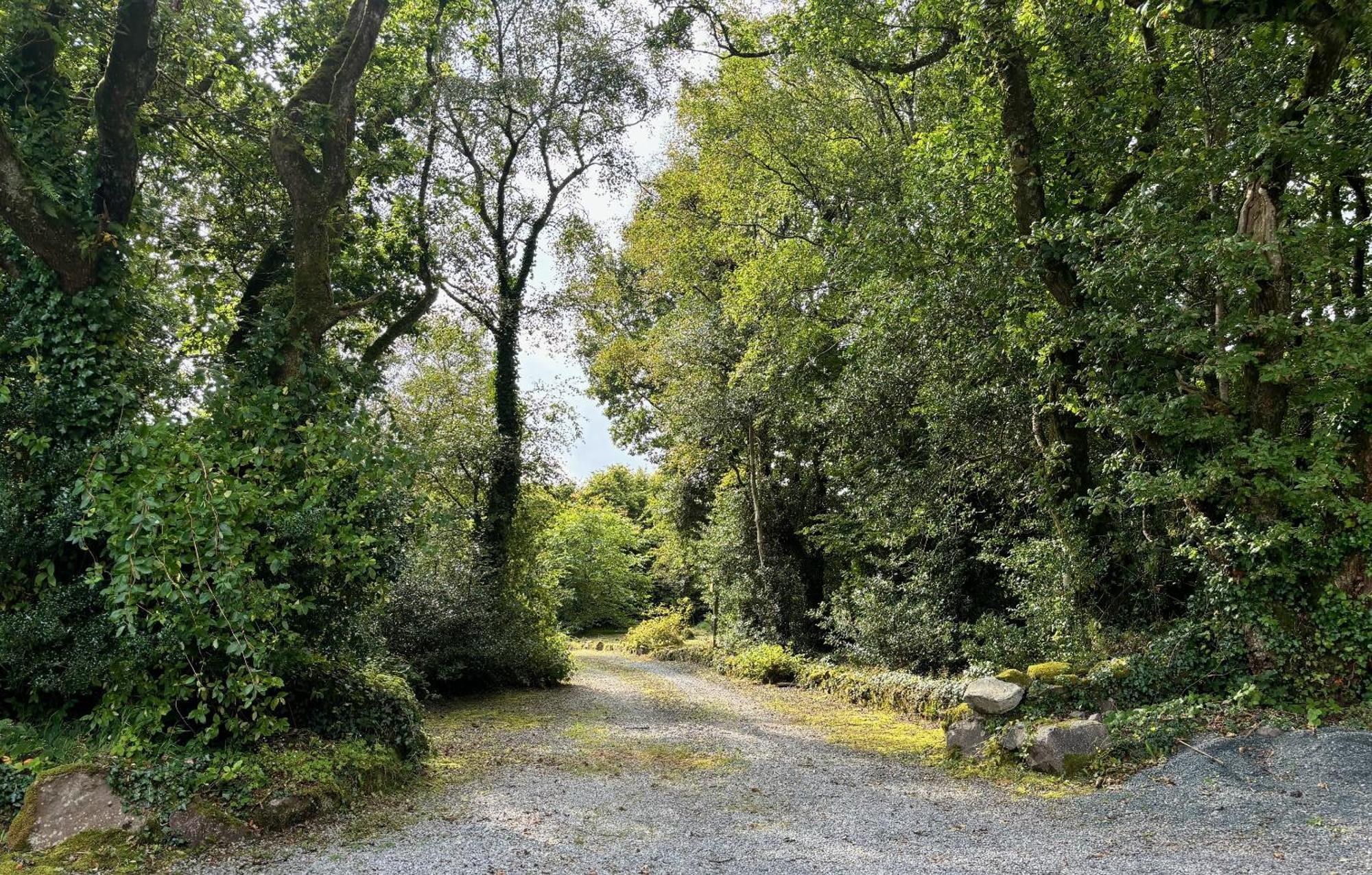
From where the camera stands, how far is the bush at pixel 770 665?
13648 millimetres

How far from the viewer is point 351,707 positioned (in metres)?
6.11

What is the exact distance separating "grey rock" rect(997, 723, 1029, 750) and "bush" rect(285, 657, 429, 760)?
5.38 metres

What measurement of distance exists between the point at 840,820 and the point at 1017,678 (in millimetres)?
2792

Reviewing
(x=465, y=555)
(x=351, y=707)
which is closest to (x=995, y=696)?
(x=351, y=707)

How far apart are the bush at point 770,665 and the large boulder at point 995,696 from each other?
669 centimetres

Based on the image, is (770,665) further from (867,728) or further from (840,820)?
(840,820)

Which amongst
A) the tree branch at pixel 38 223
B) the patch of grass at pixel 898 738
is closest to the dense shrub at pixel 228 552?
the tree branch at pixel 38 223

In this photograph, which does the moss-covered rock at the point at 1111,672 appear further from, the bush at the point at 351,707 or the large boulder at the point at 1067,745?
the bush at the point at 351,707

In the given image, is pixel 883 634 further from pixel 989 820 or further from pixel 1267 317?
pixel 1267 317

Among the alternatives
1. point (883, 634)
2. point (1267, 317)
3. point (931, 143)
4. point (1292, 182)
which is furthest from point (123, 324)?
point (1292, 182)

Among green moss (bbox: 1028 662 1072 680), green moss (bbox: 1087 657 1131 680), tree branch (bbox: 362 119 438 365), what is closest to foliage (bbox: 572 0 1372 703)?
green moss (bbox: 1087 657 1131 680)

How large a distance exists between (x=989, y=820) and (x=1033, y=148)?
21.6 ft

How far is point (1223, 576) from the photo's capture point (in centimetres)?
638

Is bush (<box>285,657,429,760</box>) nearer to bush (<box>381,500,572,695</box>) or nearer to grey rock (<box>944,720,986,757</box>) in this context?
bush (<box>381,500,572,695</box>)
